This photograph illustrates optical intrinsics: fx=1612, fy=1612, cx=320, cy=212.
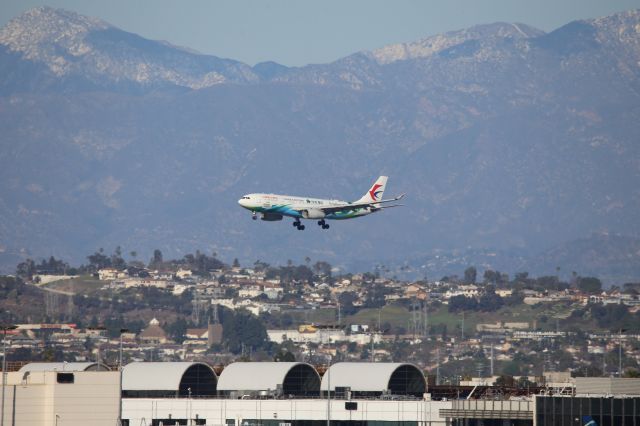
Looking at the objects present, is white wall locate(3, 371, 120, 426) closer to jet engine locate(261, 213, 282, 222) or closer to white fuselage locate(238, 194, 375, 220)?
white fuselage locate(238, 194, 375, 220)

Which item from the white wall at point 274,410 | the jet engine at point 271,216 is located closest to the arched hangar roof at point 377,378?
the white wall at point 274,410

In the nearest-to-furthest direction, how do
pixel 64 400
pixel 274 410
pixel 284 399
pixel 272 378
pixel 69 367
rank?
1. pixel 64 400
2. pixel 274 410
3. pixel 284 399
4. pixel 272 378
5. pixel 69 367

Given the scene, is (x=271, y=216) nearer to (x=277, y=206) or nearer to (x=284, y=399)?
(x=277, y=206)

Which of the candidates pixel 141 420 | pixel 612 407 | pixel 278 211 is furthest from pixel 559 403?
pixel 278 211

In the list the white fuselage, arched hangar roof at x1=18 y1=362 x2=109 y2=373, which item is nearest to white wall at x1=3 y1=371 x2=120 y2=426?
arched hangar roof at x1=18 y1=362 x2=109 y2=373

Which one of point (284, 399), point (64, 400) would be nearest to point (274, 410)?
point (284, 399)

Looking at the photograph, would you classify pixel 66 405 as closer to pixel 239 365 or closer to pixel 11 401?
pixel 11 401
